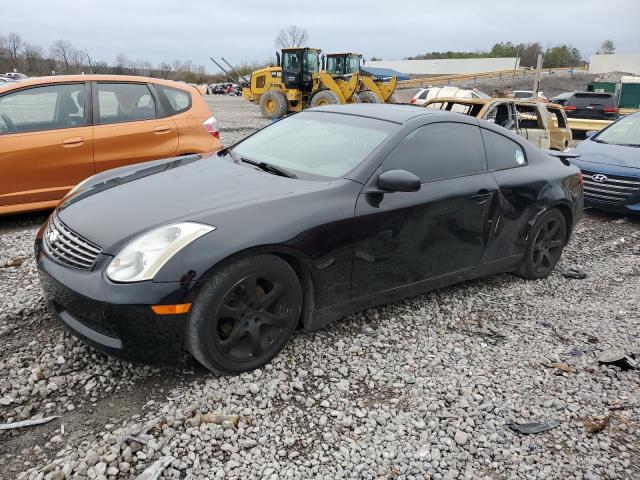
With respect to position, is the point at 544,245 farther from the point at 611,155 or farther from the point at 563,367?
the point at 611,155

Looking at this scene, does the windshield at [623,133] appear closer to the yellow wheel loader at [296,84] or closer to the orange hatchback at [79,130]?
the orange hatchback at [79,130]

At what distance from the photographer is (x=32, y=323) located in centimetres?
336

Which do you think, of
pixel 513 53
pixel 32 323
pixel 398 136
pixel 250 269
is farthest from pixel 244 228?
pixel 513 53

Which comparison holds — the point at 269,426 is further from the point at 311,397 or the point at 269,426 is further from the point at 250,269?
the point at 250,269

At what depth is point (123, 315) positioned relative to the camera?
8.29 ft

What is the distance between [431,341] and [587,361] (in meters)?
1.02

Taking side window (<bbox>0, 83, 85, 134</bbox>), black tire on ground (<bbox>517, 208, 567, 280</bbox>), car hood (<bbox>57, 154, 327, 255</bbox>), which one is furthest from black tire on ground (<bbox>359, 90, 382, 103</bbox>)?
car hood (<bbox>57, 154, 327, 255</bbox>)

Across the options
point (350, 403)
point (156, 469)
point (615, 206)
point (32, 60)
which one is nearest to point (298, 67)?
point (615, 206)

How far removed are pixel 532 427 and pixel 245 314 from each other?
5.36 ft

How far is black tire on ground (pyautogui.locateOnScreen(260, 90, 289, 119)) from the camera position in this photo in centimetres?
1925

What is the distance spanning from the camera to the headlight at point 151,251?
2555 millimetres

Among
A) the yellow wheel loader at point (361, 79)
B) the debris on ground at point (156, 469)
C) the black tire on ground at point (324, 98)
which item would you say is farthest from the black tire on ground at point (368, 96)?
the debris on ground at point (156, 469)

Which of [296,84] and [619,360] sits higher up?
[296,84]

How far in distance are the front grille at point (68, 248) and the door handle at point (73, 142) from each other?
2554mm
